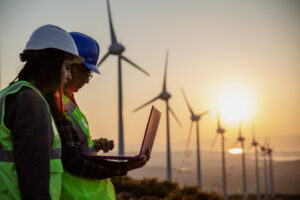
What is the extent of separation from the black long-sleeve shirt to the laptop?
953 mm

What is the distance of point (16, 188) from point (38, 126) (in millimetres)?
381

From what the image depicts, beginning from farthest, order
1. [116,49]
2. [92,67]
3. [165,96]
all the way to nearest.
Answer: [165,96], [116,49], [92,67]

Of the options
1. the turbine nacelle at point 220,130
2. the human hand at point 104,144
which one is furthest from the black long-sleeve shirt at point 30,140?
the turbine nacelle at point 220,130

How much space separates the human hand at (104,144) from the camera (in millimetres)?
3906

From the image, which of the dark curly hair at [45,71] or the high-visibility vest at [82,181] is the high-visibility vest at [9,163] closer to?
the dark curly hair at [45,71]

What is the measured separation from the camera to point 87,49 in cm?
409

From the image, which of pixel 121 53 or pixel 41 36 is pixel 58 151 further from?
pixel 121 53

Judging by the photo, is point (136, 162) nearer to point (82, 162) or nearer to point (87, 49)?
point (82, 162)

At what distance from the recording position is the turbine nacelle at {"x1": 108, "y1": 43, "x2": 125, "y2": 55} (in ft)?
98.7

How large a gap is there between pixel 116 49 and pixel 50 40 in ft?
89.7

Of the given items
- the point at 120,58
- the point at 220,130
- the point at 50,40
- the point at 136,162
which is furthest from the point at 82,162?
the point at 220,130

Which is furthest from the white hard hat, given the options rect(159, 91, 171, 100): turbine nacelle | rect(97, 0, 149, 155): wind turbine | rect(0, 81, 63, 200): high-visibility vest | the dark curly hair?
rect(159, 91, 171, 100): turbine nacelle

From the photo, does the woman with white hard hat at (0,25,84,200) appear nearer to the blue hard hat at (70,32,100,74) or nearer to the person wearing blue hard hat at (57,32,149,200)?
the person wearing blue hard hat at (57,32,149,200)

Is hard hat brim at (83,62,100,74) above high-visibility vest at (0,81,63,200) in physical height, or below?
above
